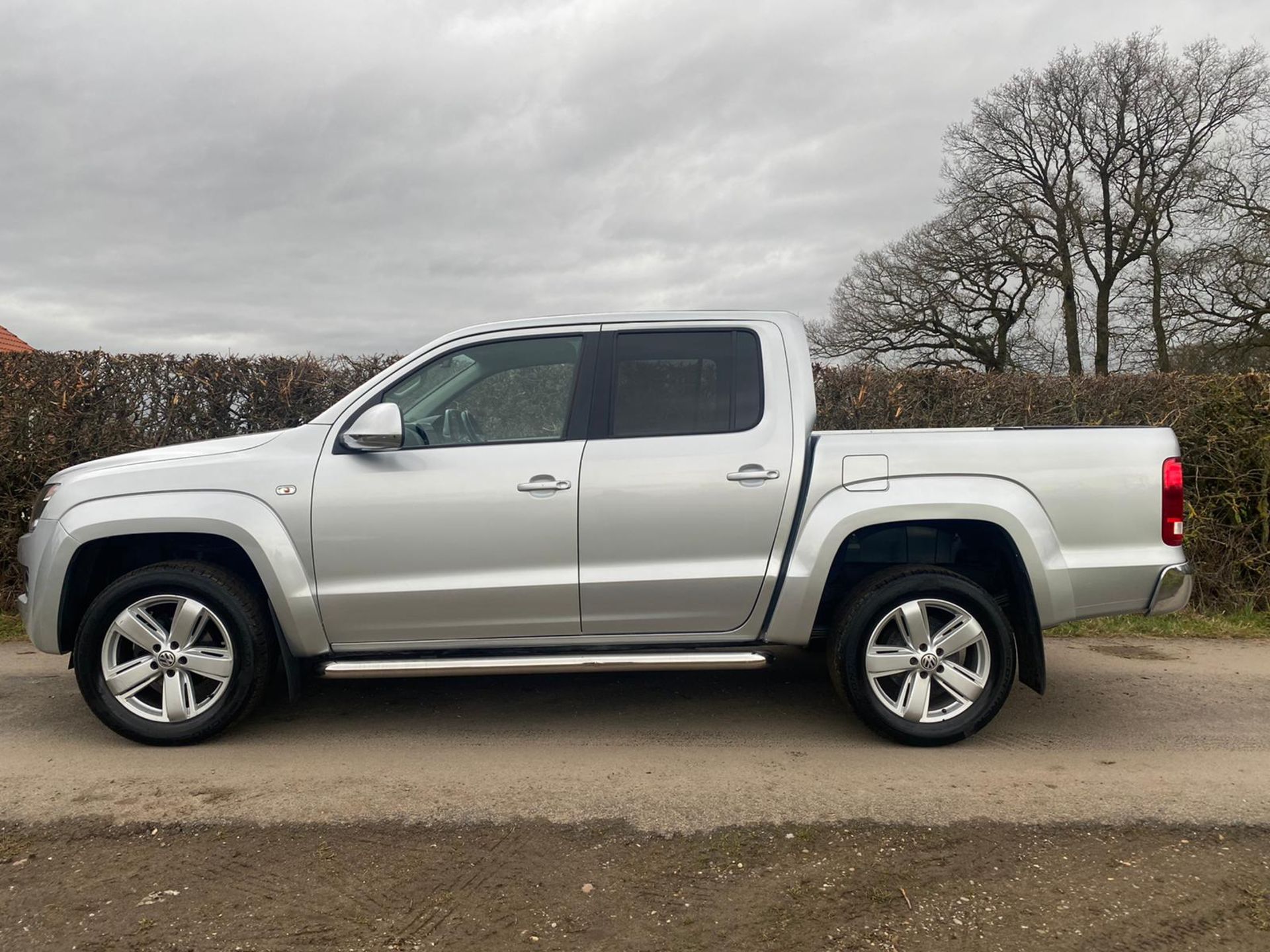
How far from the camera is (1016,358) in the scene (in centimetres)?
2511

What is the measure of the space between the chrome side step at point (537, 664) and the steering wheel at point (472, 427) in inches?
38.8

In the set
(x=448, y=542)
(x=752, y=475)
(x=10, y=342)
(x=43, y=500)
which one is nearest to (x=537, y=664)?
(x=448, y=542)

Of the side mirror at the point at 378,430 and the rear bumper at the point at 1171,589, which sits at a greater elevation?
the side mirror at the point at 378,430

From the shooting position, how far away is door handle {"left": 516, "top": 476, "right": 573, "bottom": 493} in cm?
395

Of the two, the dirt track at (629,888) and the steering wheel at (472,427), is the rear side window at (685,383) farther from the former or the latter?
the dirt track at (629,888)

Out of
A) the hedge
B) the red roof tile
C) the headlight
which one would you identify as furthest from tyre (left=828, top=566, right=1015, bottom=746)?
the red roof tile

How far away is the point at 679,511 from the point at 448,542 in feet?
3.31

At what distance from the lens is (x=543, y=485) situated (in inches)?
156

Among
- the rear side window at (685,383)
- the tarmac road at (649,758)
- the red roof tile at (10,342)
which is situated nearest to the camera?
the tarmac road at (649,758)

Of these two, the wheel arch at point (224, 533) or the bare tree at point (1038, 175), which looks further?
the bare tree at point (1038, 175)

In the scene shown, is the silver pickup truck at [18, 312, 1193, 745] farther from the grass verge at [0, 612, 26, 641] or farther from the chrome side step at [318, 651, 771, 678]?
the grass verge at [0, 612, 26, 641]

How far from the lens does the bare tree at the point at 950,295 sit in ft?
80.7

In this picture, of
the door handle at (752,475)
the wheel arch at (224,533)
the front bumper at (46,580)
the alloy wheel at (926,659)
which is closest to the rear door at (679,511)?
the door handle at (752,475)

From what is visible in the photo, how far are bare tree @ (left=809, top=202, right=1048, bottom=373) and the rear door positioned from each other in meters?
21.2
